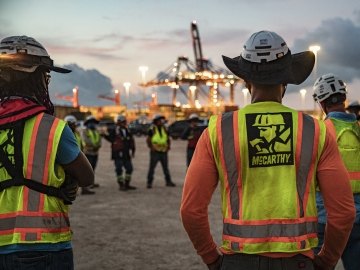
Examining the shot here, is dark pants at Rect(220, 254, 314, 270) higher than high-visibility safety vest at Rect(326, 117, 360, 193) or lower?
lower

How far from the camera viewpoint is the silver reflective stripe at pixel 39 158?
8.19 feet

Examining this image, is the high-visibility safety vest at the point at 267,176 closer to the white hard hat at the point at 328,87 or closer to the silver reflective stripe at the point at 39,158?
the silver reflective stripe at the point at 39,158

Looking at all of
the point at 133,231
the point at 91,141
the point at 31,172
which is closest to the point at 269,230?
the point at 31,172

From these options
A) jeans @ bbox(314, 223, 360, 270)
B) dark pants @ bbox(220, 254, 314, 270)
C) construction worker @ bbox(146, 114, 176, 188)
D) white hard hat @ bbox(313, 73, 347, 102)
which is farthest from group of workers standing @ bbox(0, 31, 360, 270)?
construction worker @ bbox(146, 114, 176, 188)

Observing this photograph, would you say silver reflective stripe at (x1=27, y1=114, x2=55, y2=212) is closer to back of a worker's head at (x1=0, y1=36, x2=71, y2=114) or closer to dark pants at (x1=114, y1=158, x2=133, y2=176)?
back of a worker's head at (x1=0, y1=36, x2=71, y2=114)

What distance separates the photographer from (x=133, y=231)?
7820mm

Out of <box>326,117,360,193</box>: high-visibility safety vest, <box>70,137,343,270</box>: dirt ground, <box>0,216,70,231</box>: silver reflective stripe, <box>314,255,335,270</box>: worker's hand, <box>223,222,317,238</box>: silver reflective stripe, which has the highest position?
<box>326,117,360,193</box>: high-visibility safety vest

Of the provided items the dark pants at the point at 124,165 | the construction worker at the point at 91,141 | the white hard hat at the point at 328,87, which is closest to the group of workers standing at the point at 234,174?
the white hard hat at the point at 328,87

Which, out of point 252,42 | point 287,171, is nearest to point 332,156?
point 287,171

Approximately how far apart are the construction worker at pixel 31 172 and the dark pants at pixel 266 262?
89cm

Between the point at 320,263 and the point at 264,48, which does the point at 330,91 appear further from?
the point at 320,263

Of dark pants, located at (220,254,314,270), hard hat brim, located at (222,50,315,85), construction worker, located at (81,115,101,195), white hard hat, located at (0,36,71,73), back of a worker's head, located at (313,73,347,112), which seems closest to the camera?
dark pants, located at (220,254,314,270)

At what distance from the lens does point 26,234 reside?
2471 millimetres

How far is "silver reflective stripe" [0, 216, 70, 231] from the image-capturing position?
8.16ft
